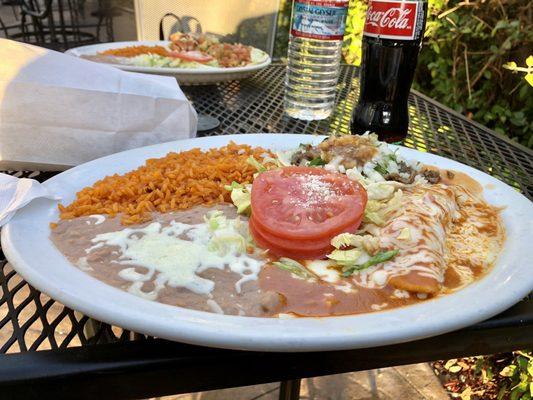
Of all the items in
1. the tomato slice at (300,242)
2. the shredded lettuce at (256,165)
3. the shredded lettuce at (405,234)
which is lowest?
the shredded lettuce at (256,165)

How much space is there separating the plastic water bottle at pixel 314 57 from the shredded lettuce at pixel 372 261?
3.89 feet

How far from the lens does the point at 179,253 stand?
3.20ft

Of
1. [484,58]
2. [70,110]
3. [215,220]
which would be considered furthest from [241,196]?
[484,58]

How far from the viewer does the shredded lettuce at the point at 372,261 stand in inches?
38.5

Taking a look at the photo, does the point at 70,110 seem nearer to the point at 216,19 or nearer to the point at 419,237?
the point at 419,237

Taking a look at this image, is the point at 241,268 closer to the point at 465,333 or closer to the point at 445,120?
the point at 465,333

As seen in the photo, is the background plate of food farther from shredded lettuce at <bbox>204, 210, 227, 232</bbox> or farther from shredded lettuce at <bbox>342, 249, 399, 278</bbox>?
shredded lettuce at <bbox>342, 249, 399, 278</bbox>

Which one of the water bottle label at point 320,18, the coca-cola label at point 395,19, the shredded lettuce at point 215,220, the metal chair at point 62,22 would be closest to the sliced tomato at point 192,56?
the water bottle label at point 320,18

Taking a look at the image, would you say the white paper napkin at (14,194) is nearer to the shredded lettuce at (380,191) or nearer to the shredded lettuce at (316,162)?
the shredded lettuce at (316,162)

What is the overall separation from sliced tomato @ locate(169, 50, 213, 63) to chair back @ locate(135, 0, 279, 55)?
5.53 feet

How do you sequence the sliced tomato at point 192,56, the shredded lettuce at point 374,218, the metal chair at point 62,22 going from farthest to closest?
1. the metal chair at point 62,22
2. the sliced tomato at point 192,56
3. the shredded lettuce at point 374,218

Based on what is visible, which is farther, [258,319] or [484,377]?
[484,377]

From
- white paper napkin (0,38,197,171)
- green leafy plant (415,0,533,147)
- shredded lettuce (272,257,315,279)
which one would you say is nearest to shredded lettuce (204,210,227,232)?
shredded lettuce (272,257,315,279)

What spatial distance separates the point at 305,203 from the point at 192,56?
6.46 ft
